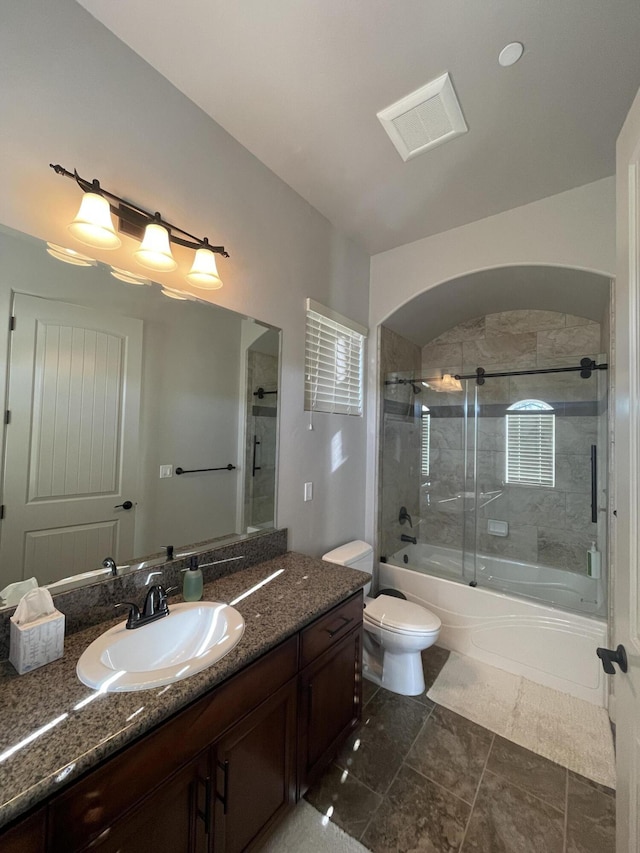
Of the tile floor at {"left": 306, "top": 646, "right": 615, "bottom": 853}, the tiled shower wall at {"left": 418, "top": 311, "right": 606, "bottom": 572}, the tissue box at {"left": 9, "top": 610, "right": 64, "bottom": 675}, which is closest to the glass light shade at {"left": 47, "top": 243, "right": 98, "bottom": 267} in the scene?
the tissue box at {"left": 9, "top": 610, "right": 64, "bottom": 675}

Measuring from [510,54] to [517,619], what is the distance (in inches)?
112

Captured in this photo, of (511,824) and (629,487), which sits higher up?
(629,487)

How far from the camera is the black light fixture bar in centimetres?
114

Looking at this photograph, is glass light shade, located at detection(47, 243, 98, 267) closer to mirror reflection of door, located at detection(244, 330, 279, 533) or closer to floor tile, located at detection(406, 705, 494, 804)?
mirror reflection of door, located at detection(244, 330, 279, 533)

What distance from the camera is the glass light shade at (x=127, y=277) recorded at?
1.26m

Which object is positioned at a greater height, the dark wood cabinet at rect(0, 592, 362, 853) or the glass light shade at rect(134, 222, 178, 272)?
the glass light shade at rect(134, 222, 178, 272)

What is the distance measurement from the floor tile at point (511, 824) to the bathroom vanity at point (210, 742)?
0.56m

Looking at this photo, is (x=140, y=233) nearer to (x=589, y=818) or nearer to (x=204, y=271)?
(x=204, y=271)

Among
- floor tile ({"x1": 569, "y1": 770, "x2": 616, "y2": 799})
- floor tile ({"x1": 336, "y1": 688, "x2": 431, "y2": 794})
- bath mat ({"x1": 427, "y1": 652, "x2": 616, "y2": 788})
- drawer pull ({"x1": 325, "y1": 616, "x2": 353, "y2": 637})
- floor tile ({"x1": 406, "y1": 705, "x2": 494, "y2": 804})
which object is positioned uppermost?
drawer pull ({"x1": 325, "y1": 616, "x2": 353, "y2": 637})

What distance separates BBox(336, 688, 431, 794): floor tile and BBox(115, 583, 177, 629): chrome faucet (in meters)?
1.16

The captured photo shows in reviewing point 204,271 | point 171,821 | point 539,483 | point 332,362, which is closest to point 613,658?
point 171,821

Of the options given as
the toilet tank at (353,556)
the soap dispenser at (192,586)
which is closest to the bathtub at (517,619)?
the toilet tank at (353,556)

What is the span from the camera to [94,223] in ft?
3.65

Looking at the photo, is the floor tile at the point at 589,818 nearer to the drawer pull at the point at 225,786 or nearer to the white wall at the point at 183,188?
the drawer pull at the point at 225,786
